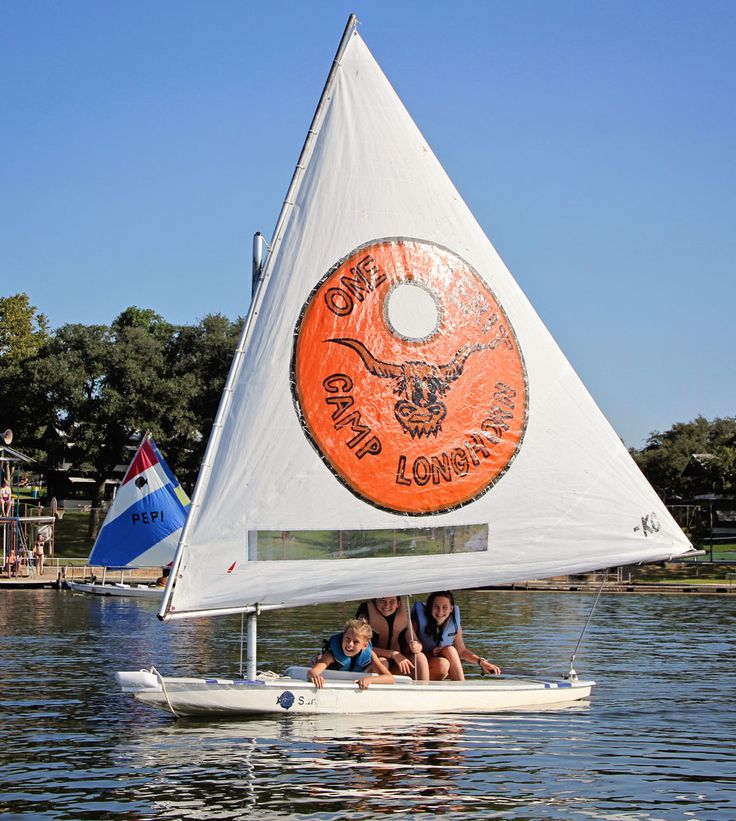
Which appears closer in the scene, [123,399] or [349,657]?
[349,657]

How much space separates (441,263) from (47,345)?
8555 cm

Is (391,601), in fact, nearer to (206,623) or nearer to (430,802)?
(430,802)

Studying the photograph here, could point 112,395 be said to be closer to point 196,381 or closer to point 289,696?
point 196,381

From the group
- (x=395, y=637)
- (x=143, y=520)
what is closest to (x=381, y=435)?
(x=395, y=637)

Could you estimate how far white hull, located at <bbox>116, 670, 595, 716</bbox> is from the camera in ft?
63.7

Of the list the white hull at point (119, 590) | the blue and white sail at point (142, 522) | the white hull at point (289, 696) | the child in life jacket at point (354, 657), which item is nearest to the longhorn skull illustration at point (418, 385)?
the child in life jacket at point (354, 657)

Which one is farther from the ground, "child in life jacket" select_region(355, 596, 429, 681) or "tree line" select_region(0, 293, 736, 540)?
"tree line" select_region(0, 293, 736, 540)

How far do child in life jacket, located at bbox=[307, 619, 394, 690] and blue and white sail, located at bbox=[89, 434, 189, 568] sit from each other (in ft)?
115

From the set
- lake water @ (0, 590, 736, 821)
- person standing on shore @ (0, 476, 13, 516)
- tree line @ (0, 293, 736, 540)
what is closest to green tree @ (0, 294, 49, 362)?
tree line @ (0, 293, 736, 540)

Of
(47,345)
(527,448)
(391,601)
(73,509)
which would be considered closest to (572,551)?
(527,448)

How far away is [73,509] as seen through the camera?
112125 millimetres

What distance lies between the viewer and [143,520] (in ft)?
182

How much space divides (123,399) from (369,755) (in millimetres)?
81707

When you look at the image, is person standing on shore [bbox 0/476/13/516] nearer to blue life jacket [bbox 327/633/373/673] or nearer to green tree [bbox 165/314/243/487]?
green tree [bbox 165/314/243/487]
